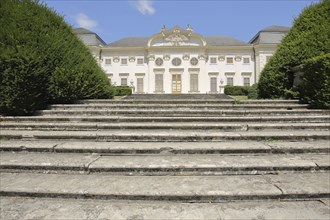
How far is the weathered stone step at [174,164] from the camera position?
3.51 meters

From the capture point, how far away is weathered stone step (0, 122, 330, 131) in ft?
18.5

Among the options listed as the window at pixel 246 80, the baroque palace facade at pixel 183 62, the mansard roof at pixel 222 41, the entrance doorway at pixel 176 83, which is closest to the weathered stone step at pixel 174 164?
the baroque palace facade at pixel 183 62

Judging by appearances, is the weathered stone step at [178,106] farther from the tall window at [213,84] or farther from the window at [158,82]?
the tall window at [213,84]

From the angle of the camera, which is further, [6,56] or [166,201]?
[6,56]

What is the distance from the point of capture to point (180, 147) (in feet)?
14.2

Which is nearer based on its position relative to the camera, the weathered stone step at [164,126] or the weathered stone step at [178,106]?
the weathered stone step at [164,126]

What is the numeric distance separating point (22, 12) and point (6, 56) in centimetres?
191

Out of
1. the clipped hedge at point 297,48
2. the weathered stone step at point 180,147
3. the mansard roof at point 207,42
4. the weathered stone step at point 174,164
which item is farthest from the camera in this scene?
the mansard roof at point 207,42

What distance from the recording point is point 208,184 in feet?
10.2

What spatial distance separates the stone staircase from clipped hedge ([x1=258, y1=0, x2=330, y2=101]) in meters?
2.83

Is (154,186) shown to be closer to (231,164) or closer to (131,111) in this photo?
(231,164)

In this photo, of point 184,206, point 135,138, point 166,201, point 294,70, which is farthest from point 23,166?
point 294,70

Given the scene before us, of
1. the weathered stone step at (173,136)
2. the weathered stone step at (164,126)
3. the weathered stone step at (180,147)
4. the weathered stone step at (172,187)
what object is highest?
the weathered stone step at (164,126)

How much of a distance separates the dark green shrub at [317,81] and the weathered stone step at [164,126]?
1480 millimetres
